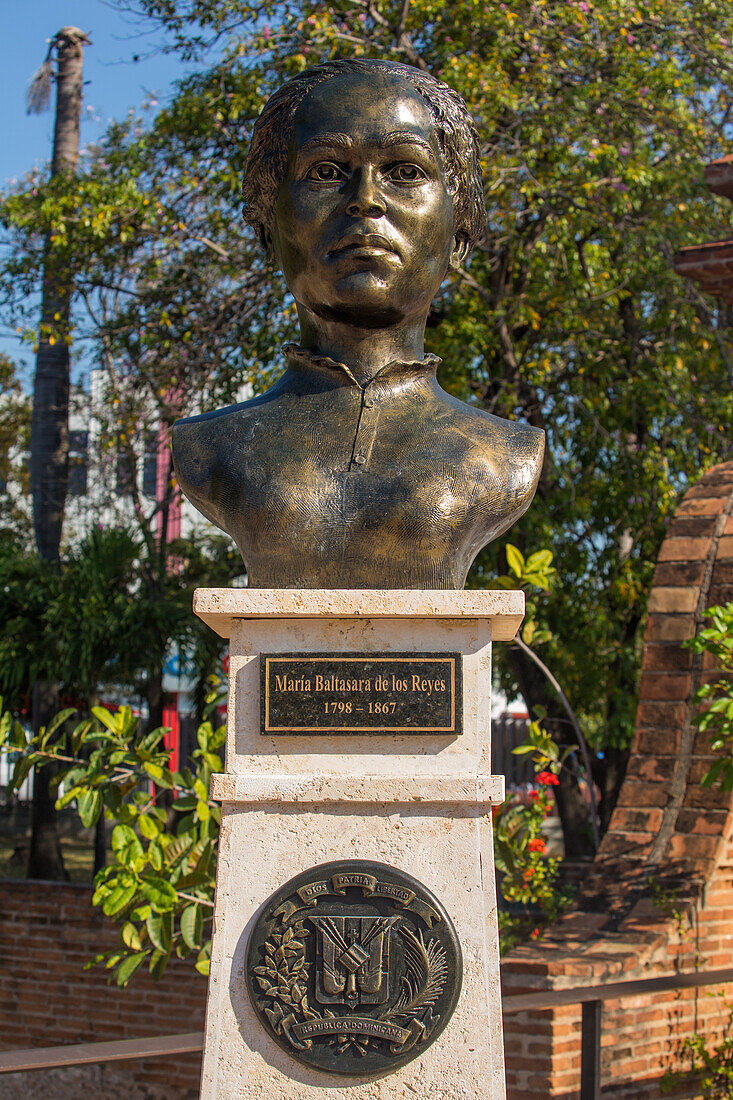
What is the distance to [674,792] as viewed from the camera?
18.1 feet

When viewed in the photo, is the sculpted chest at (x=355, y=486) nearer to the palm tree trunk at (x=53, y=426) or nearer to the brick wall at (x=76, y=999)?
the brick wall at (x=76, y=999)

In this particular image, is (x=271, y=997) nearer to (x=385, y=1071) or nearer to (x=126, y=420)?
(x=385, y=1071)

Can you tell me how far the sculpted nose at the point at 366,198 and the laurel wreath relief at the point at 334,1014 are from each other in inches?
64.2

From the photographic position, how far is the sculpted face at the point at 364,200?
278cm

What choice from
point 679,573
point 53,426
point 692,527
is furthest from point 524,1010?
point 53,426

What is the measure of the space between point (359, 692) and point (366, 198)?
1160mm

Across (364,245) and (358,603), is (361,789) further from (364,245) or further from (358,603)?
(364,245)

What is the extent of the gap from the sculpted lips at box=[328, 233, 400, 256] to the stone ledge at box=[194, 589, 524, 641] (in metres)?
0.83

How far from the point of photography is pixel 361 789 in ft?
8.17

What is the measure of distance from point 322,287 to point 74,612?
7.05 meters

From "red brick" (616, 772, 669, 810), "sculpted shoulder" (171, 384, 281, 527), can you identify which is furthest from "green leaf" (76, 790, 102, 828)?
"red brick" (616, 772, 669, 810)

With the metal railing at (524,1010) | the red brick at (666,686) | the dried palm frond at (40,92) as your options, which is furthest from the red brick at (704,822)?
the dried palm frond at (40,92)

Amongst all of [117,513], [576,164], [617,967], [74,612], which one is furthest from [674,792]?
[117,513]

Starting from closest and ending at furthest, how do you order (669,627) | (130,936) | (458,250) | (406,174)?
(406,174) < (458,250) < (130,936) < (669,627)
